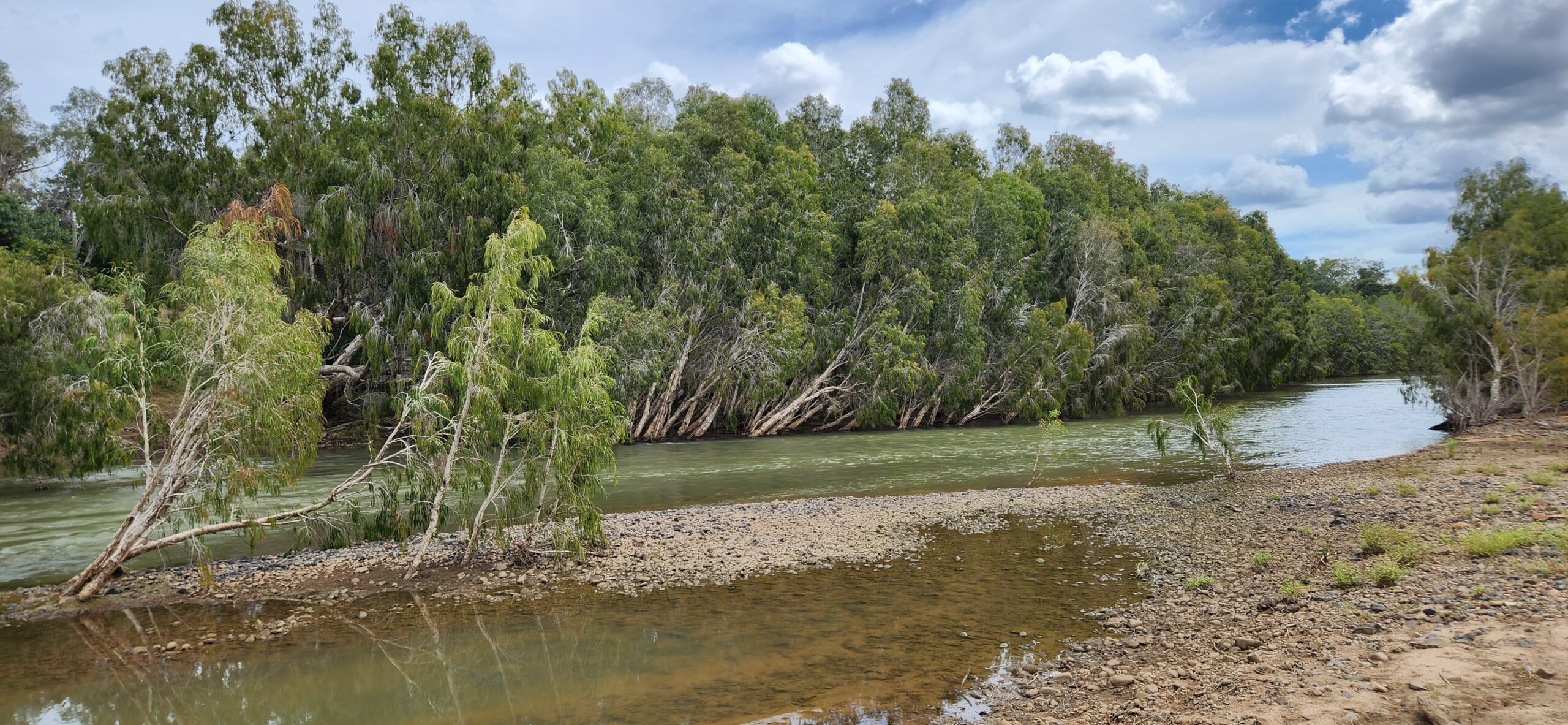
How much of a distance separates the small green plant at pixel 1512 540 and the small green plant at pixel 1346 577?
49.8 inches

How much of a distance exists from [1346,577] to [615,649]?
7.84 m

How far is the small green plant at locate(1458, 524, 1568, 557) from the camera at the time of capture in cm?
920

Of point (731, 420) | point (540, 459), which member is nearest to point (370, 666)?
point (540, 459)

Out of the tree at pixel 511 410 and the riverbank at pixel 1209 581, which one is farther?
the tree at pixel 511 410

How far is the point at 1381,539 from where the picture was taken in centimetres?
1043

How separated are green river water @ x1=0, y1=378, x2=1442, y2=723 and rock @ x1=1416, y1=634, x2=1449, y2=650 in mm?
2868

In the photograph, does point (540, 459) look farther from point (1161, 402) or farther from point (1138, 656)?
point (1161, 402)

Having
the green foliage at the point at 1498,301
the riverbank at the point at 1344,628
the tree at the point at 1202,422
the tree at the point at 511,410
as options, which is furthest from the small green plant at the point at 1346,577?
the green foliage at the point at 1498,301

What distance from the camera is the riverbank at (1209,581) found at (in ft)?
20.3

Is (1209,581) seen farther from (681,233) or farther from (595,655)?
(681,233)

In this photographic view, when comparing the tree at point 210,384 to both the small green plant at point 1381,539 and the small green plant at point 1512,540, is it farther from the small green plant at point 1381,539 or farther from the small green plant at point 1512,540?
the small green plant at point 1512,540

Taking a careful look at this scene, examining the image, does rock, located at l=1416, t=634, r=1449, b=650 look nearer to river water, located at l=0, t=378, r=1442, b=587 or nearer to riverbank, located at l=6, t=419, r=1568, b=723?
riverbank, located at l=6, t=419, r=1568, b=723

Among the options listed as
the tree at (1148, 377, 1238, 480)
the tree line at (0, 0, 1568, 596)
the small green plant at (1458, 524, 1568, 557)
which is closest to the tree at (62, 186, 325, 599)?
the tree line at (0, 0, 1568, 596)

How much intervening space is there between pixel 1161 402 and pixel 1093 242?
15670 millimetres
